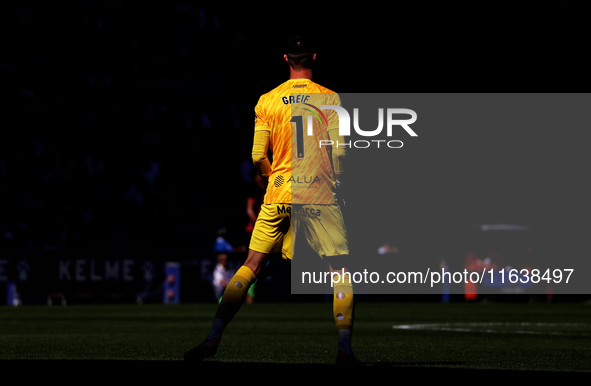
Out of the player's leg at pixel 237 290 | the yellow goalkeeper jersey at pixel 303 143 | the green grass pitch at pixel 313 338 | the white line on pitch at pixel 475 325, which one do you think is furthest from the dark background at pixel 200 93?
the yellow goalkeeper jersey at pixel 303 143

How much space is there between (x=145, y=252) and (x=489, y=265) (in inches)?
336

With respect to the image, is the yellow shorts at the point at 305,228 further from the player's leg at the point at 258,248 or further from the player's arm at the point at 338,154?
the player's arm at the point at 338,154

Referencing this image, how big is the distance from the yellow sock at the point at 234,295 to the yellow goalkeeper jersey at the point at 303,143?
1.59 ft

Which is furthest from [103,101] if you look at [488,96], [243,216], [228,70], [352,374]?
[352,374]

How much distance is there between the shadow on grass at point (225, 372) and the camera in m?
3.99

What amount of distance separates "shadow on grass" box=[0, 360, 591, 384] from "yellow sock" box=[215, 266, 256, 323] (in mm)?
1100

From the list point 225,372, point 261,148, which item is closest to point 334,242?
point 261,148

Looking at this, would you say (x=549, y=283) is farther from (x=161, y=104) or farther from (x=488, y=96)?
(x=161, y=104)

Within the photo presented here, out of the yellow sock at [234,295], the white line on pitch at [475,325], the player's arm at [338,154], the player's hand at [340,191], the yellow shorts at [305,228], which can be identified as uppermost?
the player's arm at [338,154]

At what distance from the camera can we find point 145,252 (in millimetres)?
19547

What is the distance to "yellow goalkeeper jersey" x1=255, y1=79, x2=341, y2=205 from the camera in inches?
218

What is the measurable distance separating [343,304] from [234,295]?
0.66 meters

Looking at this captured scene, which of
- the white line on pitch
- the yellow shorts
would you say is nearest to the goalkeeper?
the yellow shorts

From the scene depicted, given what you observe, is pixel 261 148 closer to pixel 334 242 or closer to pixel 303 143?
pixel 303 143
